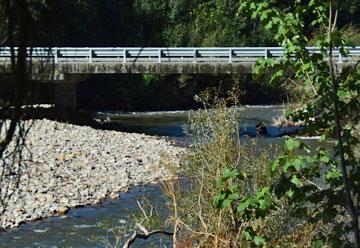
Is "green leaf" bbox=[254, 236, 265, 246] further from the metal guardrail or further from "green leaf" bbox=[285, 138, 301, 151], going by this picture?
→ the metal guardrail

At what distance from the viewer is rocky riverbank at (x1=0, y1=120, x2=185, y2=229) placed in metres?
15.2

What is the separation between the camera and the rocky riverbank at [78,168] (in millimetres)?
15219

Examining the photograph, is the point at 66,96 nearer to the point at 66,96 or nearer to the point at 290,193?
the point at 66,96

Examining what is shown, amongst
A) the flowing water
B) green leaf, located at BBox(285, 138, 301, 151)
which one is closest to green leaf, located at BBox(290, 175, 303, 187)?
green leaf, located at BBox(285, 138, 301, 151)

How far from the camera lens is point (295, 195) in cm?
435

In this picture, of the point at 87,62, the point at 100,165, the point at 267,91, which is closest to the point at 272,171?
the point at 100,165

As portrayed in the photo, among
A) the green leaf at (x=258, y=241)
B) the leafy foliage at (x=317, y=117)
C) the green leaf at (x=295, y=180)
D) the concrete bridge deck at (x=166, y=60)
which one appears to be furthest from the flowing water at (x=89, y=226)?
the concrete bridge deck at (x=166, y=60)

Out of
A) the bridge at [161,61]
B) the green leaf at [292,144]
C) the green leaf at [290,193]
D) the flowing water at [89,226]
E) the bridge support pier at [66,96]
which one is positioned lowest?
the flowing water at [89,226]

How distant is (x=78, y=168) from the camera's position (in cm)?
2030

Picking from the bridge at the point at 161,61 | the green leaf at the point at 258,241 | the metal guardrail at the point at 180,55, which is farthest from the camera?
the metal guardrail at the point at 180,55

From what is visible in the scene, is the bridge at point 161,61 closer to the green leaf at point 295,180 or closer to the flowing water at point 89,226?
the flowing water at point 89,226

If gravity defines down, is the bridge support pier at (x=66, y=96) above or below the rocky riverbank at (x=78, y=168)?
above

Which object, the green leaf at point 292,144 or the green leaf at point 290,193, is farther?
the green leaf at point 292,144

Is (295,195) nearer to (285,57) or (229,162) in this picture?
(285,57)
